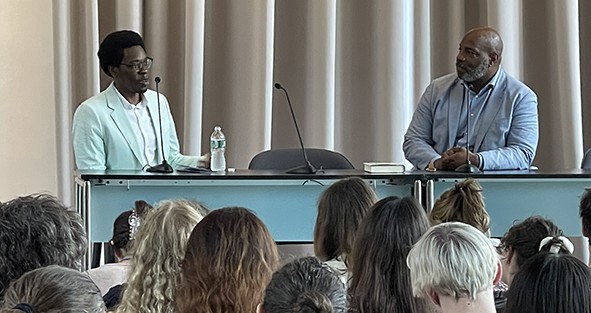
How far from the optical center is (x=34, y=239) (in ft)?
7.18

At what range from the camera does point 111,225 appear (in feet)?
13.4

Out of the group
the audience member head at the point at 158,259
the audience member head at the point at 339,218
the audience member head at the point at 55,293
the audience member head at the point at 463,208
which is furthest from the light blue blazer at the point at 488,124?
the audience member head at the point at 55,293

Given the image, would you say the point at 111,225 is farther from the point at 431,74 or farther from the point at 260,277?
the point at 431,74

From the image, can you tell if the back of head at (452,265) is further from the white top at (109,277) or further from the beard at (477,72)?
the beard at (477,72)

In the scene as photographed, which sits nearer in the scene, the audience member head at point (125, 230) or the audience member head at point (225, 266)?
the audience member head at point (225, 266)

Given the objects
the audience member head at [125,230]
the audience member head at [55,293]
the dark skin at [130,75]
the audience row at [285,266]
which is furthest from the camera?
the dark skin at [130,75]

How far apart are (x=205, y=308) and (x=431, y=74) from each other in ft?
13.8

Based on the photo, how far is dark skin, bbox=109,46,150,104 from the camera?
469 cm

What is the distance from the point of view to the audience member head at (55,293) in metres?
1.52

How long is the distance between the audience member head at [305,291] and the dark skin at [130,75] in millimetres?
3110

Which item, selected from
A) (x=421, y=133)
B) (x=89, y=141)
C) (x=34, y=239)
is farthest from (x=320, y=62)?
(x=34, y=239)

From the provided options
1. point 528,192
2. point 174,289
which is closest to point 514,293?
point 174,289

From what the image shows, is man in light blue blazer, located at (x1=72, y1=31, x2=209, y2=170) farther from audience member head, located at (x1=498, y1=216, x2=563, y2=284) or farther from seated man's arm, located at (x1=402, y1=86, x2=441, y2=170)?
audience member head, located at (x1=498, y1=216, x2=563, y2=284)

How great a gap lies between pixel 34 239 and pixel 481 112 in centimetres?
319
